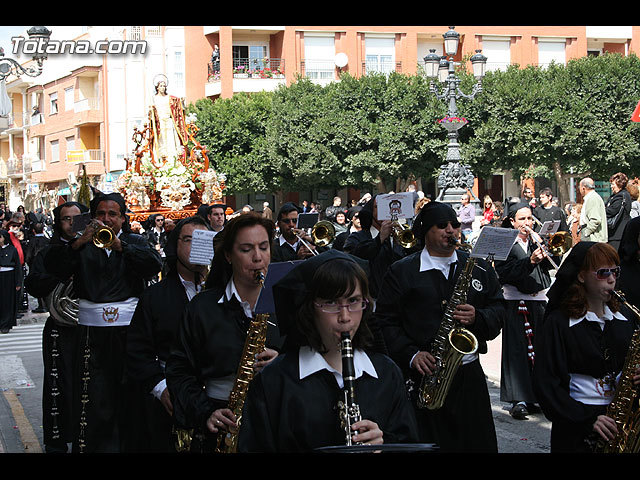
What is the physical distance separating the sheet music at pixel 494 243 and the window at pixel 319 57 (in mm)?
38101

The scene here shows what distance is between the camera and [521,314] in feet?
26.7

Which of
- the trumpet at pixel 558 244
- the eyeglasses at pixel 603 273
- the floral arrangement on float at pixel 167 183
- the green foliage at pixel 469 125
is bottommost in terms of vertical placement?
the eyeglasses at pixel 603 273

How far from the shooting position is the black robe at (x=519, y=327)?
797 centimetres

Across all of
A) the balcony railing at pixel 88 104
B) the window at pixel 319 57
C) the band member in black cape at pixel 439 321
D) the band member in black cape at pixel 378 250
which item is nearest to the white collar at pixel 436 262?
the band member in black cape at pixel 439 321

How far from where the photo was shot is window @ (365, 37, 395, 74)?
1727 inches

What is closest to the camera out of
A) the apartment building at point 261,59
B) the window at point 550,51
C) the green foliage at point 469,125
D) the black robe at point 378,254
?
the black robe at point 378,254

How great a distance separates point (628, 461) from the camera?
2.97m

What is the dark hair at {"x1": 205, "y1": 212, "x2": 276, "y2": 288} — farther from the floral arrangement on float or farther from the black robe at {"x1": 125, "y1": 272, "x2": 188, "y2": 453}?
the floral arrangement on float

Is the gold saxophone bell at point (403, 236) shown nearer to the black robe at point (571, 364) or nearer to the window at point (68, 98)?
the black robe at point (571, 364)

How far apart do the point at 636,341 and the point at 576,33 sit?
142ft

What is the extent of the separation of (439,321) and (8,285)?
37.5ft

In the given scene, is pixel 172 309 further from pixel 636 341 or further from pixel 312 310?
pixel 636 341
